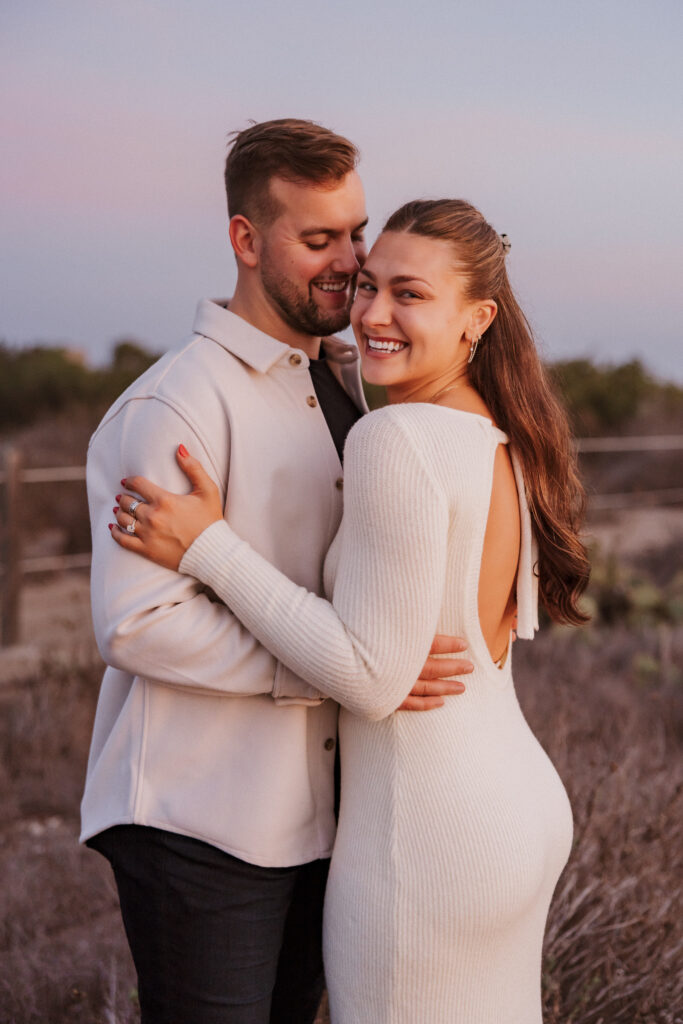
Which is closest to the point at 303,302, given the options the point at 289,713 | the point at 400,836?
the point at 289,713

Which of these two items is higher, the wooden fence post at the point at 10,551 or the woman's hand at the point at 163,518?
the woman's hand at the point at 163,518

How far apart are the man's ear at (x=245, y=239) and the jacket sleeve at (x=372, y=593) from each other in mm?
644

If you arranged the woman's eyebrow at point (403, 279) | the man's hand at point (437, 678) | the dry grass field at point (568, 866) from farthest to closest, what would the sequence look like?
1. the dry grass field at point (568, 866)
2. the woman's eyebrow at point (403, 279)
3. the man's hand at point (437, 678)

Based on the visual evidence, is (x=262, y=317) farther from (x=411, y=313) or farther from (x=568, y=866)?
(x=568, y=866)

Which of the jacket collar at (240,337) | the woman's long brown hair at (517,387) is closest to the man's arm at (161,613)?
the jacket collar at (240,337)

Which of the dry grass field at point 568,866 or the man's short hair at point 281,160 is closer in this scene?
the man's short hair at point 281,160

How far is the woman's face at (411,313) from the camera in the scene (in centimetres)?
196

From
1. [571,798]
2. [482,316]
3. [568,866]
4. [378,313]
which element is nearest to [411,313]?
[378,313]

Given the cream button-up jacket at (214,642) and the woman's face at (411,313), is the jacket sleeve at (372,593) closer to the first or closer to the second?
the cream button-up jacket at (214,642)

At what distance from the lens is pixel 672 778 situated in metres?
3.94

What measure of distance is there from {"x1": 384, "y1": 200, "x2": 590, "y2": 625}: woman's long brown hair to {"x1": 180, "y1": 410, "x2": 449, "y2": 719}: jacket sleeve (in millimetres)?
343

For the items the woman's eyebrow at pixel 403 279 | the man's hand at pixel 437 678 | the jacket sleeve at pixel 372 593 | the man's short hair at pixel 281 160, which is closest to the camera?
the jacket sleeve at pixel 372 593

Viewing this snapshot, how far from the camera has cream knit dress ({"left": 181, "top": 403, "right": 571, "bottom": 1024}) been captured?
1.69m

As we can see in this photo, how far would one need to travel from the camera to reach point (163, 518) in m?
1.78
